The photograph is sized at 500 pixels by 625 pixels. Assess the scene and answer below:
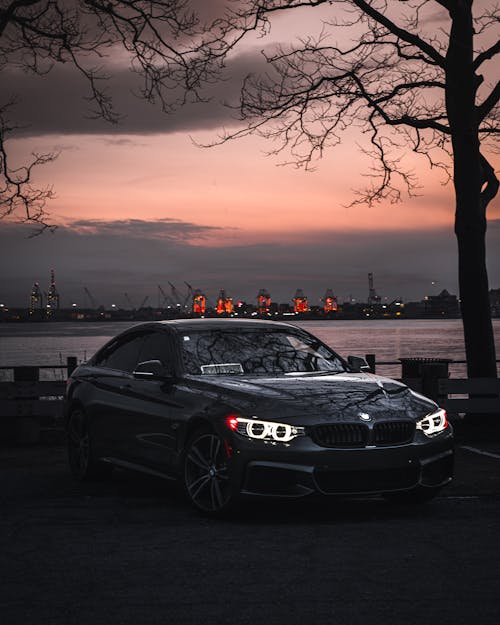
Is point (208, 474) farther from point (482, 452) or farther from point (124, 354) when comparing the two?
point (482, 452)

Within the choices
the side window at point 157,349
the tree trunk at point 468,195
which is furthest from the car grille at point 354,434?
the tree trunk at point 468,195

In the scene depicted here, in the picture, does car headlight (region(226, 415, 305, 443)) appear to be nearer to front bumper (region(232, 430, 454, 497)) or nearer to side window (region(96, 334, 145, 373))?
front bumper (region(232, 430, 454, 497))

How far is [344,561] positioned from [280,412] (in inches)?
68.2

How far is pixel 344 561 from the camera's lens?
271 inches

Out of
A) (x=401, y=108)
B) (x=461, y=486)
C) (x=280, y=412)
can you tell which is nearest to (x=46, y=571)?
(x=280, y=412)

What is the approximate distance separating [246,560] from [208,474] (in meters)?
1.77

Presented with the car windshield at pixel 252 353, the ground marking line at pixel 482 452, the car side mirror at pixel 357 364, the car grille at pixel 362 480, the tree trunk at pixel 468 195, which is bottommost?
the ground marking line at pixel 482 452

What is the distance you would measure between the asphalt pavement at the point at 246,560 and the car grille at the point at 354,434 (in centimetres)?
62

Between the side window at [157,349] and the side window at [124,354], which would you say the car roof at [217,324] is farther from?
the side window at [124,354]

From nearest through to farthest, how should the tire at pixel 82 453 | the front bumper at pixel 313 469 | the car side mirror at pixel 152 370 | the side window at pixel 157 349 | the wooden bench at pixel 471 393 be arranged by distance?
the front bumper at pixel 313 469 < the car side mirror at pixel 152 370 < the side window at pixel 157 349 < the tire at pixel 82 453 < the wooden bench at pixel 471 393

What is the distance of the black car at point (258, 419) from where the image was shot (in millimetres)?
8328

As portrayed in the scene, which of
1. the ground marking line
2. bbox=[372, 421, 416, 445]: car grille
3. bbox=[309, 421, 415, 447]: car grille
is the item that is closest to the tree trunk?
the ground marking line

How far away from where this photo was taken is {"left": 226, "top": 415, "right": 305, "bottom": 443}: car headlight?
8.31 metres

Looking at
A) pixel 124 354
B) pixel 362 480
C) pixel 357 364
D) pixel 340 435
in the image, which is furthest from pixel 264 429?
pixel 124 354
